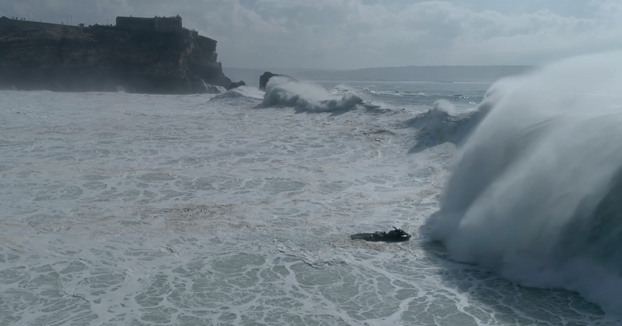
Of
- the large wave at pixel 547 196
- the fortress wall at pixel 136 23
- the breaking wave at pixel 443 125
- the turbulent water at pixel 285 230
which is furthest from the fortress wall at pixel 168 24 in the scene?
the large wave at pixel 547 196

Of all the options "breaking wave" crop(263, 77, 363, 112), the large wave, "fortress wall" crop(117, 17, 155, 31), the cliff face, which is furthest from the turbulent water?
"fortress wall" crop(117, 17, 155, 31)

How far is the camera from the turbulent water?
565 centimetres

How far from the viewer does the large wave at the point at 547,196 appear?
6.27 metres

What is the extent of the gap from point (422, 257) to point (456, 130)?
8.19 m

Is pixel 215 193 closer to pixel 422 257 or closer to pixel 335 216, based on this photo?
pixel 335 216

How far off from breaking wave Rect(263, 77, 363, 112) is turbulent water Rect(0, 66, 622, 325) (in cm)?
681

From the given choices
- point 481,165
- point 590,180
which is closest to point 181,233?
point 481,165

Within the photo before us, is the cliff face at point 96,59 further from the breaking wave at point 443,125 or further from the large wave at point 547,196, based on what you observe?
the large wave at point 547,196

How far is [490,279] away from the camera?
6.39 m

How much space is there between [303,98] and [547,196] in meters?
17.4

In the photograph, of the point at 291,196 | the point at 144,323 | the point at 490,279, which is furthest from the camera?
the point at 291,196

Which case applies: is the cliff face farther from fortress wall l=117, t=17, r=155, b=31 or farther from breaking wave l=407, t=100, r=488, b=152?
breaking wave l=407, t=100, r=488, b=152

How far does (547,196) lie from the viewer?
6965mm

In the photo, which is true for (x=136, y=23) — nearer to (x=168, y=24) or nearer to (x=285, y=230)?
(x=168, y=24)
